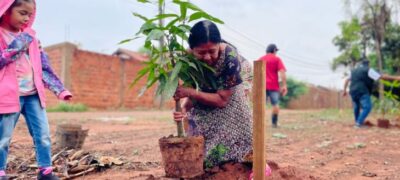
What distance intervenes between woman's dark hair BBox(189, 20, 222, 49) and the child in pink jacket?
104 cm

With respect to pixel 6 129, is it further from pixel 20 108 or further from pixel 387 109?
pixel 387 109

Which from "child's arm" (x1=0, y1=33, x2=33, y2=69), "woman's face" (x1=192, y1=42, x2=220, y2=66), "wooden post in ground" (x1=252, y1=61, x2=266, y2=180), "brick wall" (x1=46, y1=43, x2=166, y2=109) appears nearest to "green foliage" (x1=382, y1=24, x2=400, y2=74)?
"brick wall" (x1=46, y1=43, x2=166, y2=109)

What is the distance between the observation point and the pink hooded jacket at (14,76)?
2.64 m

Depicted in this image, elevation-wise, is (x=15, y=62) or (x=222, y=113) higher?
(x=15, y=62)

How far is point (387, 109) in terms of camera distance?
435 inches

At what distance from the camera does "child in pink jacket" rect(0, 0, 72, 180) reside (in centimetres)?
267

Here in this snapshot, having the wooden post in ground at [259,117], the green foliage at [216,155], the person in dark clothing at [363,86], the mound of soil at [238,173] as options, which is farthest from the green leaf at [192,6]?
the person in dark clothing at [363,86]

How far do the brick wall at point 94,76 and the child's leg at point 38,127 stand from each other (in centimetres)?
1225

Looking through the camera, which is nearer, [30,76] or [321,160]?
[30,76]

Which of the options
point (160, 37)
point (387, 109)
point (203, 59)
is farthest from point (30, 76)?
point (387, 109)

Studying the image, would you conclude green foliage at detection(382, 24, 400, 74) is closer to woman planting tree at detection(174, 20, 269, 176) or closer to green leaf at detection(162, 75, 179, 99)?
woman planting tree at detection(174, 20, 269, 176)

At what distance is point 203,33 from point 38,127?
1392 millimetres

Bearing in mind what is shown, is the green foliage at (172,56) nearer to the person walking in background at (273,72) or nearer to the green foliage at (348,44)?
the person walking in background at (273,72)

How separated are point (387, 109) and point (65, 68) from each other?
39.6 feet
